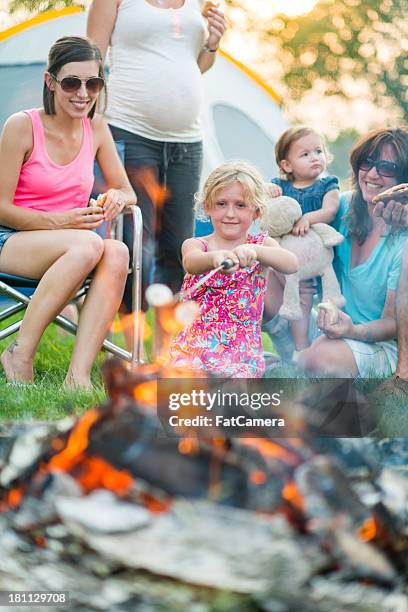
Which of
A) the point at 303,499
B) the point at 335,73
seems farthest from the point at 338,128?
the point at 303,499

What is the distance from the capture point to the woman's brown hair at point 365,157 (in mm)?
1899

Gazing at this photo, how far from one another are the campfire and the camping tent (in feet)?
5.38

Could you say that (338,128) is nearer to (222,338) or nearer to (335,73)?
(335,73)

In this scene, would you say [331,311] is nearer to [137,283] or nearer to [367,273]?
[367,273]

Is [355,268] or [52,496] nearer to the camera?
[52,496]

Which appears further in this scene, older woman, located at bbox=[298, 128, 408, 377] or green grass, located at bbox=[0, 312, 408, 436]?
older woman, located at bbox=[298, 128, 408, 377]

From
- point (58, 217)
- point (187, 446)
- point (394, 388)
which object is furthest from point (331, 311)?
point (187, 446)

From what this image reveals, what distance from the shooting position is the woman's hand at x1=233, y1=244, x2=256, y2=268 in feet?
5.18

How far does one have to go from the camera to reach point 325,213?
2.02m

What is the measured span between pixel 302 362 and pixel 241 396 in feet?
2.30

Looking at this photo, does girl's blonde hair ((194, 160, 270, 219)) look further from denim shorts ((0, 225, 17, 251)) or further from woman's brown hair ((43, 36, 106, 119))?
denim shorts ((0, 225, 17, 251))

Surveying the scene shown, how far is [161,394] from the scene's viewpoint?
48.8 inches

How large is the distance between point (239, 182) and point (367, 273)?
0.43m

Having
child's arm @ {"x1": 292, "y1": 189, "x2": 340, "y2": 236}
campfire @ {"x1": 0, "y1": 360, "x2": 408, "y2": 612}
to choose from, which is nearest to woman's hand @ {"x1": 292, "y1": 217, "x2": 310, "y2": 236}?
child's arm @ {"x1": 292, "y1": 189, "x2": 340, "y2": 236}
